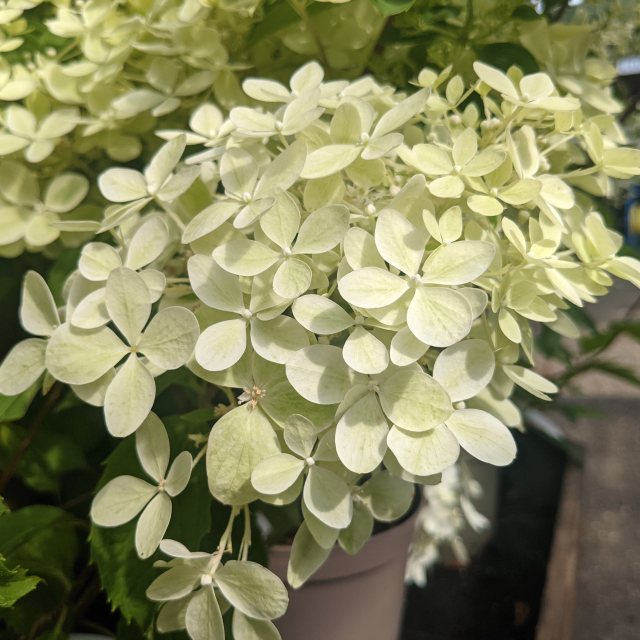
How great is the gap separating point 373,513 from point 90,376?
146mm

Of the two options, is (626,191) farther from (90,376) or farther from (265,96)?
(90,376)

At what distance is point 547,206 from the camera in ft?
0.95

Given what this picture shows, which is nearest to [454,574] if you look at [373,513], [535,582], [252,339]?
[535,582]

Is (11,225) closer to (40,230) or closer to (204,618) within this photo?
(40,230)

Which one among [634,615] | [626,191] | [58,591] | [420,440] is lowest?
[634,615]

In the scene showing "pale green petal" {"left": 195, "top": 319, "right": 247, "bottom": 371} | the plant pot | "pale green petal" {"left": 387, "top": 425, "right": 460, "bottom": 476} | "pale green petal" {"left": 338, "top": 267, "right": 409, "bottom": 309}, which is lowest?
the plant pot

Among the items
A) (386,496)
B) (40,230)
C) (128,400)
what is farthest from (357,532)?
(40,230)

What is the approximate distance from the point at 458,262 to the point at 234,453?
4.5 inches

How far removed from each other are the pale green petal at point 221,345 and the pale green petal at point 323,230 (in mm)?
40

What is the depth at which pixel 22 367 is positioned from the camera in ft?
0.94

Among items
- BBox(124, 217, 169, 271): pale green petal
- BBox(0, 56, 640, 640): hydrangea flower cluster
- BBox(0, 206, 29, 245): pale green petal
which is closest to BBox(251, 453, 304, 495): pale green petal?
BBox(0, 56, 640, 640): hydrangea flower cluster

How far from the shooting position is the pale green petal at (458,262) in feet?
0.81

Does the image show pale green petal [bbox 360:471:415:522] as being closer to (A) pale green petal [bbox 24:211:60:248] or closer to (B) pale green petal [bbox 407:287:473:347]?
(B) pale green petal [bbox 407:287:473:347]

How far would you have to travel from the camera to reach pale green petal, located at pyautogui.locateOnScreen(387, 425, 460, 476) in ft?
0.77
